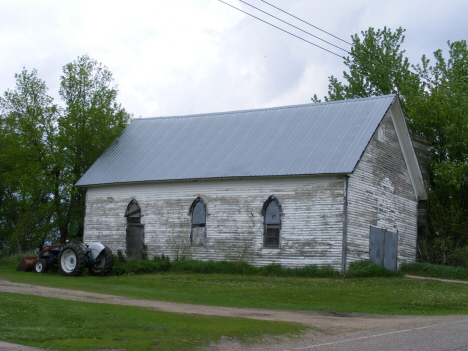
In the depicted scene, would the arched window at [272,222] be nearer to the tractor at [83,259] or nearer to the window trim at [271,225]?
the window trim at [271,225]

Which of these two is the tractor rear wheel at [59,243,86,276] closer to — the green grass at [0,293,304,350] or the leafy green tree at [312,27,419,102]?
the green grass at [0,293,304,350]

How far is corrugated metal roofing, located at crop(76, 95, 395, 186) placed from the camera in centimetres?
2591

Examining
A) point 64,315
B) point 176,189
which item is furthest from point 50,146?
point 64,315

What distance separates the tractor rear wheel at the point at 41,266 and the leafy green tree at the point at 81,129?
5.85 metres

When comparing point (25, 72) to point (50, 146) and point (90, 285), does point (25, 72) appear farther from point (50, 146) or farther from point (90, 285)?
point (90, 285)

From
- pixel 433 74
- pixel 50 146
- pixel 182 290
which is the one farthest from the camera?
pixel 433 74

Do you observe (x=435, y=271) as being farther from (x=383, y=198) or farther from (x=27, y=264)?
(x=27, y=264)

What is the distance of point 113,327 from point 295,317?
475 cm

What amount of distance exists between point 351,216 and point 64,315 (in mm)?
15144

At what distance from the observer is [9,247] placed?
36125 mm

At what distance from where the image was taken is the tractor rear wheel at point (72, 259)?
25.6 meters

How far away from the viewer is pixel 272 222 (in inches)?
1025

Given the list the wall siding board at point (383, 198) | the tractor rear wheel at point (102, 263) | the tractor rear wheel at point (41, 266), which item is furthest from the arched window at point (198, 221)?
the wall siding board at point (383, 198)

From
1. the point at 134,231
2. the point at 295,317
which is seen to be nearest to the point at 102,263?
the point at 134,231
